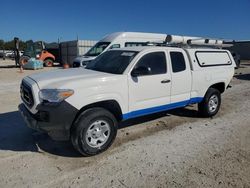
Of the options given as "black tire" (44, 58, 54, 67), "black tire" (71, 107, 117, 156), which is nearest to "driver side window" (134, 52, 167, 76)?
"black tire" (71, 107, 117, 156)

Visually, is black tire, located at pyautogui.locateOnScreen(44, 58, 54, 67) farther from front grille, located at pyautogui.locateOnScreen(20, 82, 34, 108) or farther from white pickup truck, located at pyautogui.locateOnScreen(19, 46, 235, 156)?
front grille, located at pyautogui.locateOnScreen(20, 82, 34, 108)

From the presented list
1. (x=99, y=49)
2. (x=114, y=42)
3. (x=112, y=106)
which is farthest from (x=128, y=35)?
(x=112, y=106)

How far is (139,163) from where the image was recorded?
3.73 metres

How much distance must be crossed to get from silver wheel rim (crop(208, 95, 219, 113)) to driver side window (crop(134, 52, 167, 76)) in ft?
6.58

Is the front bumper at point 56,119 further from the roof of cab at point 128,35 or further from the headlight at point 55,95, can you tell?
the roof of cab at point 128,35

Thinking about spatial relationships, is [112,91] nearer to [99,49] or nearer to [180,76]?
[180,76]

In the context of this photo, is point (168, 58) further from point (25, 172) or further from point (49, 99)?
point (25, 172)

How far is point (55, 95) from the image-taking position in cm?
361

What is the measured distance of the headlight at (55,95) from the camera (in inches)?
141

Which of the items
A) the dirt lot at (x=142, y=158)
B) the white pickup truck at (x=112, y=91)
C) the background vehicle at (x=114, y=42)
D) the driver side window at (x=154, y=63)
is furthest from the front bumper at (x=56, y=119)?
the background vehicle at (x=114, y=42)

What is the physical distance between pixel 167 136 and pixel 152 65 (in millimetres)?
1553

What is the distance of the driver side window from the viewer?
183 inches

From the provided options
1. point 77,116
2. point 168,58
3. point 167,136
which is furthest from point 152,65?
point 77,116

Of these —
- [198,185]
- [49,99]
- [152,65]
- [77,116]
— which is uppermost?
[152,65]
